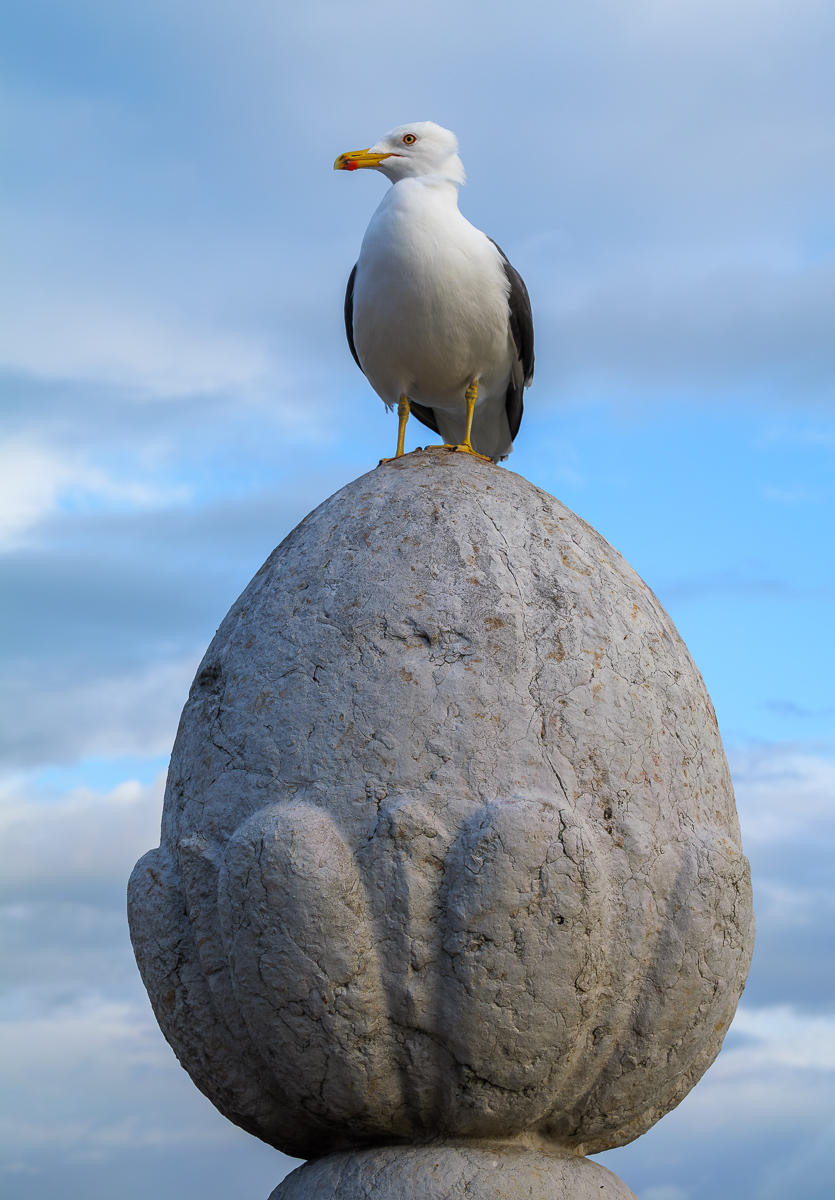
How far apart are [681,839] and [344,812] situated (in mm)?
1372

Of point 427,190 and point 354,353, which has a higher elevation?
point 427,190

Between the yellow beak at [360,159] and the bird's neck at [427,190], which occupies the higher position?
the yellow beak at [360,159]

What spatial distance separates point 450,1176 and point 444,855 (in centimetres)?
127

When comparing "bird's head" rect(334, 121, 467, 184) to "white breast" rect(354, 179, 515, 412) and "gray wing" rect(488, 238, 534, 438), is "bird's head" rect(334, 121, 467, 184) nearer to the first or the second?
"white breast" rect(354, 179, 515, 412)

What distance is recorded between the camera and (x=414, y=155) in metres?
6.77

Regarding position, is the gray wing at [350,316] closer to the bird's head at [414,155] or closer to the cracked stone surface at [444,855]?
the bird's head at [414,155]

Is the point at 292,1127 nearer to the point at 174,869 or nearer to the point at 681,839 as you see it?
the point at 174,869

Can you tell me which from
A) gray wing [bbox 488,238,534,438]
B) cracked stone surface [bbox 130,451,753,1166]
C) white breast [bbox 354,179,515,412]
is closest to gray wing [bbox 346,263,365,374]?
white breast [bbox 354,179,515,412]

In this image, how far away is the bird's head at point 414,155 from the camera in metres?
6.77

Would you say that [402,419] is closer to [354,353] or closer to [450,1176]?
[354,353]

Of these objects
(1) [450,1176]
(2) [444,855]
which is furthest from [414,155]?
(1) [450,1176]

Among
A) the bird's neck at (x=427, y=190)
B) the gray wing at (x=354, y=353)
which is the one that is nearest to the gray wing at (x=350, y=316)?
the gray wing at (x=354, y=353)

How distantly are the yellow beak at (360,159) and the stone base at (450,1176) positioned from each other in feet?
16.4

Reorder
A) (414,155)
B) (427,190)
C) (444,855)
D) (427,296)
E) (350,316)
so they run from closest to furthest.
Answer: (444,855) < (427,296) < (427,190) < (414,155) < (350,316)
